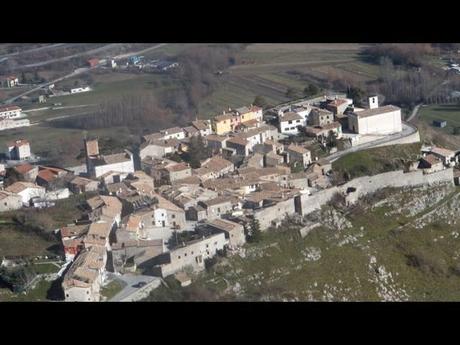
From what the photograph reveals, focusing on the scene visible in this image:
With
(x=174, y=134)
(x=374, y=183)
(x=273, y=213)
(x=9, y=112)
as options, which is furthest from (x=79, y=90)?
(x=273, y=213)

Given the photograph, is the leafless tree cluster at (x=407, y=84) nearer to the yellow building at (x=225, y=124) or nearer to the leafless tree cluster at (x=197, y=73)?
the leafless tree cluster at (x=197, y=73)

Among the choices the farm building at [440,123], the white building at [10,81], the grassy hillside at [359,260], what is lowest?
the grassy hillside at [359,260]

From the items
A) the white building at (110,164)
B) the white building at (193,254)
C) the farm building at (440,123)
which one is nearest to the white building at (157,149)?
the white building at (110,164)

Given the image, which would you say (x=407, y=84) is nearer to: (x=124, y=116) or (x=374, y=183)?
(x=124, y=116)

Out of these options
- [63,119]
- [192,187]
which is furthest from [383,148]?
[63,119]

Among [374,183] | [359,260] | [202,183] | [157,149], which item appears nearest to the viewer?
[359,260]

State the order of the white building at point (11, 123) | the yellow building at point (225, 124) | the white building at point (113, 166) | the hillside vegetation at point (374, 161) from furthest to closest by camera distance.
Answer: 1. the white building at point (11, 123)
2. the yellow building at point (225, 124)
3. the white building at point (113, 166)
4. the hillside vegetation at point (374, 161)

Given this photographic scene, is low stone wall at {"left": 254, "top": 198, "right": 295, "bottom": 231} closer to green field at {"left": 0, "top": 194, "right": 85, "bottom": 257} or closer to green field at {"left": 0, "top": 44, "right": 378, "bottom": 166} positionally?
green field at {"left": 0, "top": 194, "right": 85, "bottom": 257}
